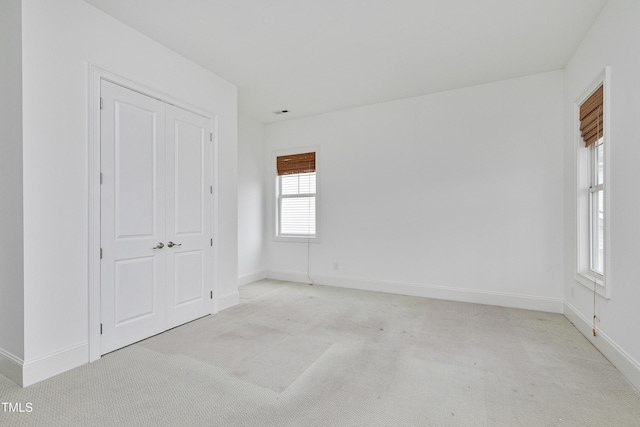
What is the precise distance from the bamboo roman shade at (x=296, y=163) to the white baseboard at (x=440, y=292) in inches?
70.3

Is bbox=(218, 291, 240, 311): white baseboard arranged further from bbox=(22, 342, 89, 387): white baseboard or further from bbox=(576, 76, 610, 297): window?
bbox=(576, 76, 610, 297): window

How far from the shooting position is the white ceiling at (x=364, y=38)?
2514 millimetres

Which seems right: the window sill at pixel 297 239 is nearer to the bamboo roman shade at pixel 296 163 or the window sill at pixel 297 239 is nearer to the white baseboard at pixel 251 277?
the white baseboard at pixel 251 277

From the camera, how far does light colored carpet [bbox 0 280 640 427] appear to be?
5.79 ft

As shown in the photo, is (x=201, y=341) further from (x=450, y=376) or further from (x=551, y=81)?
(x=551, y=81)

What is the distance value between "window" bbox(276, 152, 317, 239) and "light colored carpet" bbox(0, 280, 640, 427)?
2.19 m

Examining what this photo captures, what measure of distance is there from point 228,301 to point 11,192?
2.30 m

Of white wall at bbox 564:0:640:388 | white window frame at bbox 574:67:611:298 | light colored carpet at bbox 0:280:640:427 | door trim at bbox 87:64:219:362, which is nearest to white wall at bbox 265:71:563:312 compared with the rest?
white window frame at bbox 574:67:611:298

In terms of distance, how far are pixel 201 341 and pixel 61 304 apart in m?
1.11

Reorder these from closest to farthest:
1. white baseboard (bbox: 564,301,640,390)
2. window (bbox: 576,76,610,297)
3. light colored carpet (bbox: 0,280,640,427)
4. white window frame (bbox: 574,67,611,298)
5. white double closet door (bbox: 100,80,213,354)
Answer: light colored carpet (bbox: 0,280,640,427)
white baseboard (bbox: 564,301,640,390)
white double closet door (bbox: 100,80,213,354)
window (bbox: 576,76,610,297)
white window frame (bbox: 574,67,611,298)

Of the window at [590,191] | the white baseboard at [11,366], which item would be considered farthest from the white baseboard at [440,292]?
the white baseboard at [11,366]

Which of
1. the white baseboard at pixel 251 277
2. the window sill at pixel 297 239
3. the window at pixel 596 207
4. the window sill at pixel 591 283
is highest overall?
the window at pixel 596 207

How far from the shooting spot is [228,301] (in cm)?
380

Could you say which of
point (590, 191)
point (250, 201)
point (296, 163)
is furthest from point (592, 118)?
point (250, 201)
